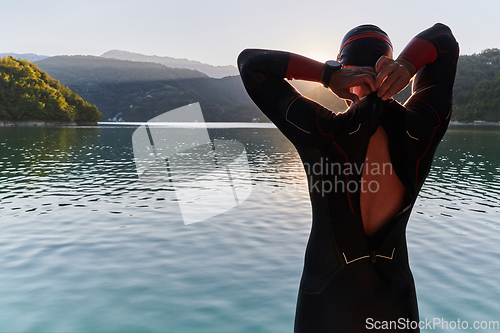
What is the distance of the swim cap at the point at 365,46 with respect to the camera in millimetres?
1451

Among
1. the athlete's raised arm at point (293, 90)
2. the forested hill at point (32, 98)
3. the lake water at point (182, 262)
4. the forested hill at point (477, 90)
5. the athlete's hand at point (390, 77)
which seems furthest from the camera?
the forested hill at point (477, 90)

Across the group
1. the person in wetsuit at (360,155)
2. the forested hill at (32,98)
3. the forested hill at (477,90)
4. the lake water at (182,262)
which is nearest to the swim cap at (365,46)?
the person in wetsuit at (360,155)

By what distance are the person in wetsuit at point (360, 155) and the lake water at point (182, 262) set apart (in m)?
4.51

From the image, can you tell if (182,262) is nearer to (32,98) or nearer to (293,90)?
(293,90)

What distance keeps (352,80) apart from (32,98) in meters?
128

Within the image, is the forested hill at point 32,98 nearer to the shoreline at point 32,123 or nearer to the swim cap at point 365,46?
the shoreline at point 32,123

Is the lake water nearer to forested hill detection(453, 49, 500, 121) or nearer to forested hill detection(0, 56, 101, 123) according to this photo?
forested hill detection(0, 56, 101, 123)

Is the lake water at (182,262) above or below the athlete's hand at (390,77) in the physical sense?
below

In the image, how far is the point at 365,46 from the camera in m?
1.46

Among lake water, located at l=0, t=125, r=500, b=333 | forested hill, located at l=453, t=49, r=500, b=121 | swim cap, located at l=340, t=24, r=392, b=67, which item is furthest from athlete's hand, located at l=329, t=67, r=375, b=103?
forested hill, located at l=453, t=49, r=500, b=121

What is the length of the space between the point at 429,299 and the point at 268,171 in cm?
1907

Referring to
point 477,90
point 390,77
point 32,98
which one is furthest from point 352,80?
point 477,90

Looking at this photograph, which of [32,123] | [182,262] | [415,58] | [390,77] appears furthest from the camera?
[32,123]

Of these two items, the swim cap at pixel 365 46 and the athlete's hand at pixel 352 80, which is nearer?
the athlete's hand at pixel 352 80
